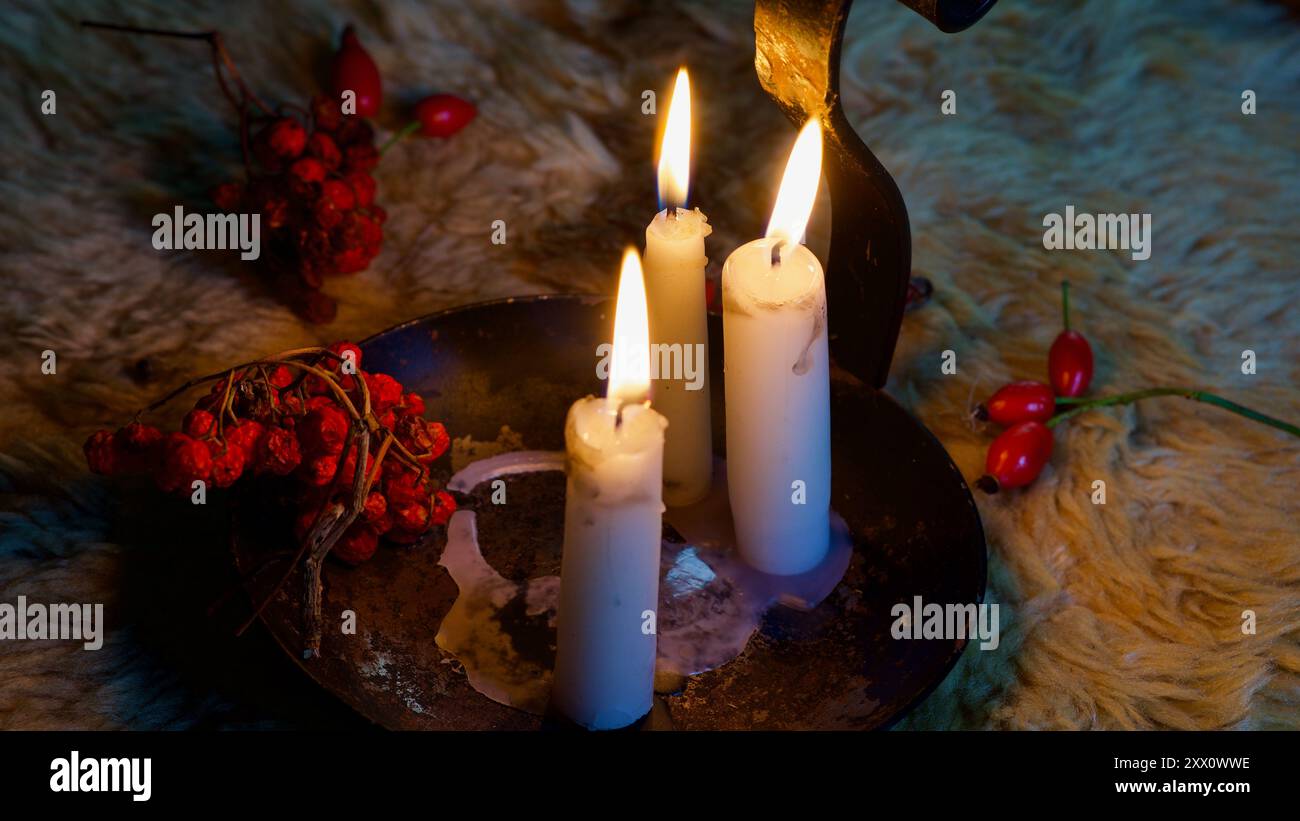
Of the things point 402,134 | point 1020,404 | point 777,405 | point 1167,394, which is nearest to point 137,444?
point 777,405

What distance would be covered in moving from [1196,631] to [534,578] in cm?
42

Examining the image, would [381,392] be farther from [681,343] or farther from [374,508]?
[681,343]

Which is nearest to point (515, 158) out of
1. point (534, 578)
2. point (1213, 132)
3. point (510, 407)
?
point (510, 407)

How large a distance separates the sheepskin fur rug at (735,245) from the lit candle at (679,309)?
0.69 ft

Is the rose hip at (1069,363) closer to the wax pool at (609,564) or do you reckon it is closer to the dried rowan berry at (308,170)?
the wax pool at (609,564)

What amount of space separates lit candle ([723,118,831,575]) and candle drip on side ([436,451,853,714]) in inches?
0.6

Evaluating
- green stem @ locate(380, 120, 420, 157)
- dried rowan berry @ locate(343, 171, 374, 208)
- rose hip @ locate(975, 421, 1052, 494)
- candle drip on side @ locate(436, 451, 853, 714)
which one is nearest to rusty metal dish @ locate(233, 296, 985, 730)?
candle drip on side @ locate(436, 451, 853, 714)

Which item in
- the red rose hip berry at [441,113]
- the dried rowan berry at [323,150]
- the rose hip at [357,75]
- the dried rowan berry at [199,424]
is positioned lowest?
the dried rowan berry at [199,424]

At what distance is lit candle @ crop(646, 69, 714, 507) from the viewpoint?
767mm

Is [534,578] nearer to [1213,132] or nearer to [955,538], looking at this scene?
[955,538]

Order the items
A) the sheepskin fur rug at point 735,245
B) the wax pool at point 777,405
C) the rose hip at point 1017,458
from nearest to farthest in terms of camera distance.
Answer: the wax pool at point 777,405
the sheepskin fur rug at point 735,245
the rose hip at point 1017,458

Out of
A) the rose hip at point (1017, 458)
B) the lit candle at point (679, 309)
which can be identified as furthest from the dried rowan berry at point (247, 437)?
the rose hip at point (1017, 458)

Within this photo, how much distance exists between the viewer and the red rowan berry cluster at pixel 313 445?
28.9 inches

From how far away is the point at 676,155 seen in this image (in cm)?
77
